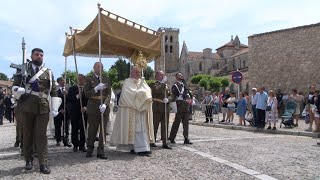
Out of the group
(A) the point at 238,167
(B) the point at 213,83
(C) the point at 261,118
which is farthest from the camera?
(B) the point at 213,83

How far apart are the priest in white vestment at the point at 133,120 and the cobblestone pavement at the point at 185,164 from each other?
0.26m

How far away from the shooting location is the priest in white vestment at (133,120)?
8.86 metres

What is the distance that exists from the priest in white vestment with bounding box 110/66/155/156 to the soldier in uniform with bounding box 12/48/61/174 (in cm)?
201

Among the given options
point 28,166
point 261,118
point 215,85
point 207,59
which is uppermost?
point 207,59

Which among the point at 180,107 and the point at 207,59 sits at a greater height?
the point at 207,59

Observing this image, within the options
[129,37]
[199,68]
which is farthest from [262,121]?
[199,68]

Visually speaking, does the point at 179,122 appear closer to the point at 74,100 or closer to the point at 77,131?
the point at 77,131

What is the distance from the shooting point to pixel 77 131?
9914 mm


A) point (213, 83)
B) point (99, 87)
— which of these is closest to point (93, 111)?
point (99, 87)

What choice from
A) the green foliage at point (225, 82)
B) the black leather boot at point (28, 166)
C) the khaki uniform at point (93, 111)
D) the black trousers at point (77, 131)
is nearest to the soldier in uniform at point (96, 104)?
the khaki uniform at point (93, 111)

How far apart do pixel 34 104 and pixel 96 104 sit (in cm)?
170

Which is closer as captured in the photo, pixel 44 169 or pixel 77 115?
pixel 44 169

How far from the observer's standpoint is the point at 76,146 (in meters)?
9.70

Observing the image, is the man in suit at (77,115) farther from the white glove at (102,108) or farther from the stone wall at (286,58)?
the stone wall at (286,58)
